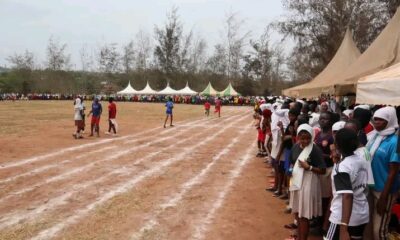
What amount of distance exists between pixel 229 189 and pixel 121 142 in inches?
304

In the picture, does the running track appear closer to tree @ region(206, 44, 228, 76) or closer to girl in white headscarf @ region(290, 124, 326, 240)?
girl in white headscarf @ region(290, 124, 326, 240)

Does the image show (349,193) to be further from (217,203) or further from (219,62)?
(219,62)

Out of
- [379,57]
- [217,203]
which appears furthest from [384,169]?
[379,57]

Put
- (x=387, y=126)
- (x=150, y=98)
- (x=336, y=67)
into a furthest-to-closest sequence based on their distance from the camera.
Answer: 1. (x=150, y=98)
2. (x=336, y=67)
3. (x=387, y=126)

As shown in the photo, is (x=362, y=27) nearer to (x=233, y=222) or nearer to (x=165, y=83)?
(x=233, y=222)

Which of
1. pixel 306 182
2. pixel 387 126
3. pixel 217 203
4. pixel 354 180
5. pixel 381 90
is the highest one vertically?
pixel 381 90

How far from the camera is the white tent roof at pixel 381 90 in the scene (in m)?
4.55

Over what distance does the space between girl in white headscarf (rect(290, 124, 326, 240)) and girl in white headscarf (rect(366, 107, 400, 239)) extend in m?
0.82

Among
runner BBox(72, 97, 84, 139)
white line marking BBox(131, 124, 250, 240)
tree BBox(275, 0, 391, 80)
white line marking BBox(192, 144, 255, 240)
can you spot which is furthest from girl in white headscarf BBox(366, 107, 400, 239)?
tree BBox(275, 0, 391, 80)

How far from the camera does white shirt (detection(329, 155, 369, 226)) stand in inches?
147

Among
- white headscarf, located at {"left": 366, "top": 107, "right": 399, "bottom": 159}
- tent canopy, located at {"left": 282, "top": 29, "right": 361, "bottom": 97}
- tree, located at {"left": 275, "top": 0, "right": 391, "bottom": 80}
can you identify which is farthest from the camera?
tree, located at {"left": 275, "top": 0, "right": 391, "bottom": 80}

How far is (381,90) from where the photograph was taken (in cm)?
493

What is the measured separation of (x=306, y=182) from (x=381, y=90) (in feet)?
4.49

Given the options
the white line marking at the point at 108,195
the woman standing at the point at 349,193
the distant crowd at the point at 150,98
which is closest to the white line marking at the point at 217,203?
the white line marking at the point at 108,195
